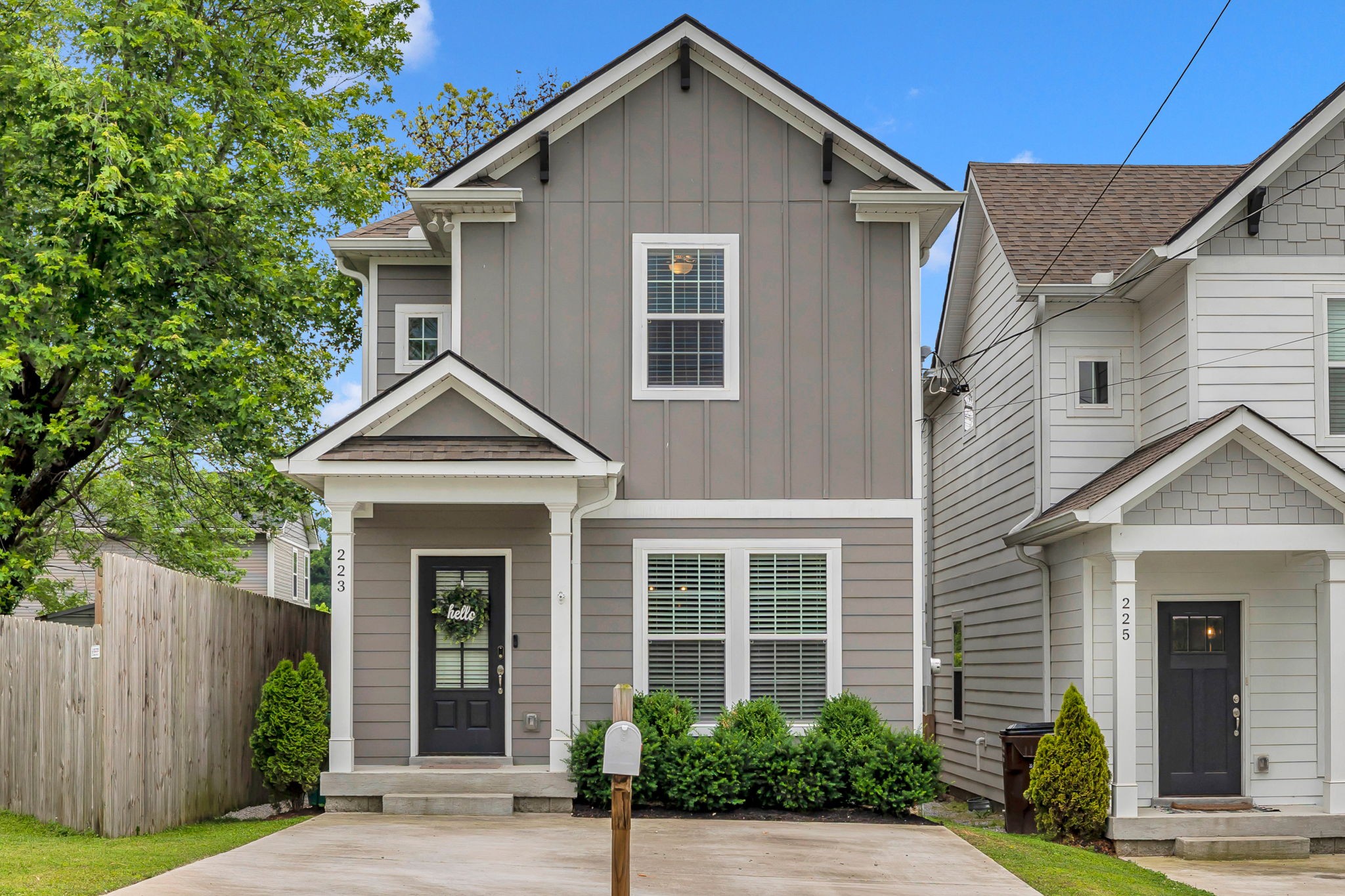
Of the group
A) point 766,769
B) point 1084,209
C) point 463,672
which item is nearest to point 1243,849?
point 766,769

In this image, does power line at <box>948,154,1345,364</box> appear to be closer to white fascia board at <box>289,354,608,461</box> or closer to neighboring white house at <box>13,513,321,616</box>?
white fascia board at <box>289,354,608,461</box>

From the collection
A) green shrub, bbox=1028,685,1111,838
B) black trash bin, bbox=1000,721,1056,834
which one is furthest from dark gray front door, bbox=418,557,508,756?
green shrub, bbox=1028,685,1111,838

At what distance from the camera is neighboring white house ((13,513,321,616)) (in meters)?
25.9

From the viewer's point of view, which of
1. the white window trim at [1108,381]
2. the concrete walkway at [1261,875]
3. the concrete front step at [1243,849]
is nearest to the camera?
the concrete walkway at [1261,875]

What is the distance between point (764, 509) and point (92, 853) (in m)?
6.70

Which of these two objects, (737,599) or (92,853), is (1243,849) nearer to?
(737,599)

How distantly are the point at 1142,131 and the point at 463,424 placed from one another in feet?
24.1

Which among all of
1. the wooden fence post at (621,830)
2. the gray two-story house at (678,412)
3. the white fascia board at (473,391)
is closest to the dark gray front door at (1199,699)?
the gray two-story house at (678,412)

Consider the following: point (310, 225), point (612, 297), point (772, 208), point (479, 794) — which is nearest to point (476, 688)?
point (479, 794)

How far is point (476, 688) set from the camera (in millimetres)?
12570

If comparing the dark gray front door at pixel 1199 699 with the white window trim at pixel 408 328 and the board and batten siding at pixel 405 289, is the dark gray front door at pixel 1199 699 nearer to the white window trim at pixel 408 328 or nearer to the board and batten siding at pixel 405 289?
the white window trim at pixel 408 328

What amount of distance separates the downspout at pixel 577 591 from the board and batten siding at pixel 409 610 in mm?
304

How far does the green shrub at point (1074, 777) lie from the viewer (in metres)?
11.6

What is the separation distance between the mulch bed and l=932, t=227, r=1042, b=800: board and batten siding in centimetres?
319
